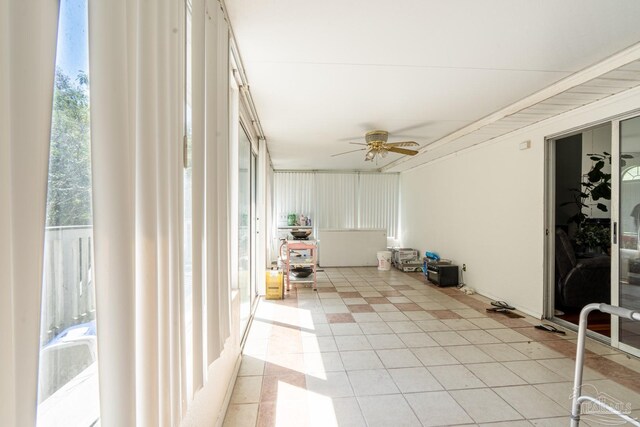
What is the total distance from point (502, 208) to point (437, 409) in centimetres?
318

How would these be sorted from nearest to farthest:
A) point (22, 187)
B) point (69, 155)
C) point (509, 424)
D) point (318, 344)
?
point (22, 187), point (69, 155), point (509, 424), point (318, 344)

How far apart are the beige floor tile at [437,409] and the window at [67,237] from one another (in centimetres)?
194

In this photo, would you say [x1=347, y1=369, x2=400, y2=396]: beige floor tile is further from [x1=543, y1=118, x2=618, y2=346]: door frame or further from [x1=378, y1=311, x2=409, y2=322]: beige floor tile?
[x1=543, y1=118, x2=618, y2=346]: door frame

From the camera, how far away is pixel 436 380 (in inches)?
91.4

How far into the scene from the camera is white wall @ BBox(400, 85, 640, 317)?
3.54 metres

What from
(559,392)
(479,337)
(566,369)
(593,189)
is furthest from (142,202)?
(593,189)

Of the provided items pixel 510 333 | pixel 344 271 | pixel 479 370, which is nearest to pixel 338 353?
pixel 479 370

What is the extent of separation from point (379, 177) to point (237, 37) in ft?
21.1

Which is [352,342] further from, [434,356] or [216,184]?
[216,184]

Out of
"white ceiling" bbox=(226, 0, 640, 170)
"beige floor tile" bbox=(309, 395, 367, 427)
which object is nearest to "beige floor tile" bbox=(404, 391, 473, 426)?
"beige floor tile" bbox=(309, 395, 367, 427)

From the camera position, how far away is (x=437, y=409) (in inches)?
78.1

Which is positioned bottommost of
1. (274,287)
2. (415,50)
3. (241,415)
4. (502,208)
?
(241,415)

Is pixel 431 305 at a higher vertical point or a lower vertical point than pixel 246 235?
lower

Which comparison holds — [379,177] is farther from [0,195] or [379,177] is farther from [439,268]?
[0,195]
